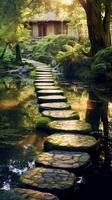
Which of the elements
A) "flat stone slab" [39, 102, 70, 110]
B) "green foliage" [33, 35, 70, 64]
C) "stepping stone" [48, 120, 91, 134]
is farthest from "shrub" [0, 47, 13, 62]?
"stepping stone" [48, 120, 91, 134]

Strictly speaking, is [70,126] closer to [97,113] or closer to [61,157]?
[61,157]

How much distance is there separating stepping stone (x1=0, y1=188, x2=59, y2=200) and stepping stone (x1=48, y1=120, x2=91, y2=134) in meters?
3.44

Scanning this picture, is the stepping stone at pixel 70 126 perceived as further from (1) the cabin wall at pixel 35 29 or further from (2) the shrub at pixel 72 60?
(1) the cabin wall at pixel 35 29

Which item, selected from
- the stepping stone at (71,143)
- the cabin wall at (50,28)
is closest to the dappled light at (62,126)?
the stepping stone at (71,143)

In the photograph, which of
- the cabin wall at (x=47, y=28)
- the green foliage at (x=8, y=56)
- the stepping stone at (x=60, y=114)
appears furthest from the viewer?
the cabin wall at (x=47, y=28)

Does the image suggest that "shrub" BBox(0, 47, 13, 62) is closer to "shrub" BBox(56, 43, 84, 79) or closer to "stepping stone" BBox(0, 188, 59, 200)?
"shrub" BBox(56, 43, 84, 79)

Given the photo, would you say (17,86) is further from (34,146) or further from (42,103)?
(34,146)

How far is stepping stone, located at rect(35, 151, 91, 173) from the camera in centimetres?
667

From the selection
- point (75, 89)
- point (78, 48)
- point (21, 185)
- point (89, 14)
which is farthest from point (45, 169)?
point (78, 48)

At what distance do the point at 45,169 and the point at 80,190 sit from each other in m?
0.73

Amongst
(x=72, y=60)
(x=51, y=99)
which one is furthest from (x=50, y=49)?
(x=51, y=99)

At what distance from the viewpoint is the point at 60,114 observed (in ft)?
35.0

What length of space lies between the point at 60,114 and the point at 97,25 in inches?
493

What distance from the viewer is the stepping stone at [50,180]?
572cm
